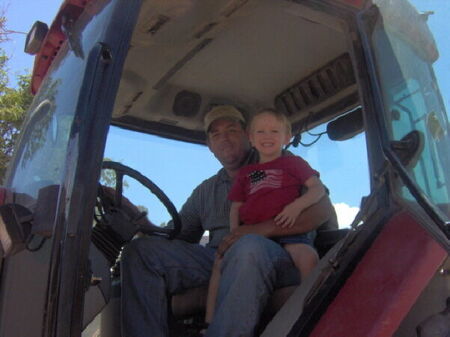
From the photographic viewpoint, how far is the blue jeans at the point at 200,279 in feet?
5.99

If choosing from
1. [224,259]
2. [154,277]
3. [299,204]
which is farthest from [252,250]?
[154,277]

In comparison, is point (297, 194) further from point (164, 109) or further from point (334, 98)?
point (164, 109)

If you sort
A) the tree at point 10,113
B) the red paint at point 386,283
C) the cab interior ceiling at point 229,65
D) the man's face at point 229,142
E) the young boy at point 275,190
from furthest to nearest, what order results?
the tree at point 10,113 → the man's face at point 229,142 → the cab interior ceiling at point 229,65 → the young boy at point 275,190 → the red paint at point 386,283

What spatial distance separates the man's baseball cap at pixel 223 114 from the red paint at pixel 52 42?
0.93 m

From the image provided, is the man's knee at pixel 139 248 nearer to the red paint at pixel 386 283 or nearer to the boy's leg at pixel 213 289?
the boy's leg at pixel 213 289

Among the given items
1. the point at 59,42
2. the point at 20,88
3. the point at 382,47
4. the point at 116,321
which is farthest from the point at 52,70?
the point at 20,88

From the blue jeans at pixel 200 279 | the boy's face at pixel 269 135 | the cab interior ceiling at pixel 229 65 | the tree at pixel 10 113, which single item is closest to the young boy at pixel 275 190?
the boy's face at pixel 269 135

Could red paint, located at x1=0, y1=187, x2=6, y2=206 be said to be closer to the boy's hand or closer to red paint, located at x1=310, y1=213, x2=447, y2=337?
the boy's hand

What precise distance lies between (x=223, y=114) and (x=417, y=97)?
4.30 feet

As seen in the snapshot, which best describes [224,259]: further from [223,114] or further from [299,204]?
[223,114]

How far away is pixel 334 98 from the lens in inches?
113

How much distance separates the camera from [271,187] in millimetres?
2340

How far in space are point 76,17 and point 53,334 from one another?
114 cm

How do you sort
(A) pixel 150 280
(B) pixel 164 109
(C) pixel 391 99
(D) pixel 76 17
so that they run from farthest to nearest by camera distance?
(B) pixel 164 109
(A) pixel 150 280
(D) pixel 76 17
(C) pixel 391 99
